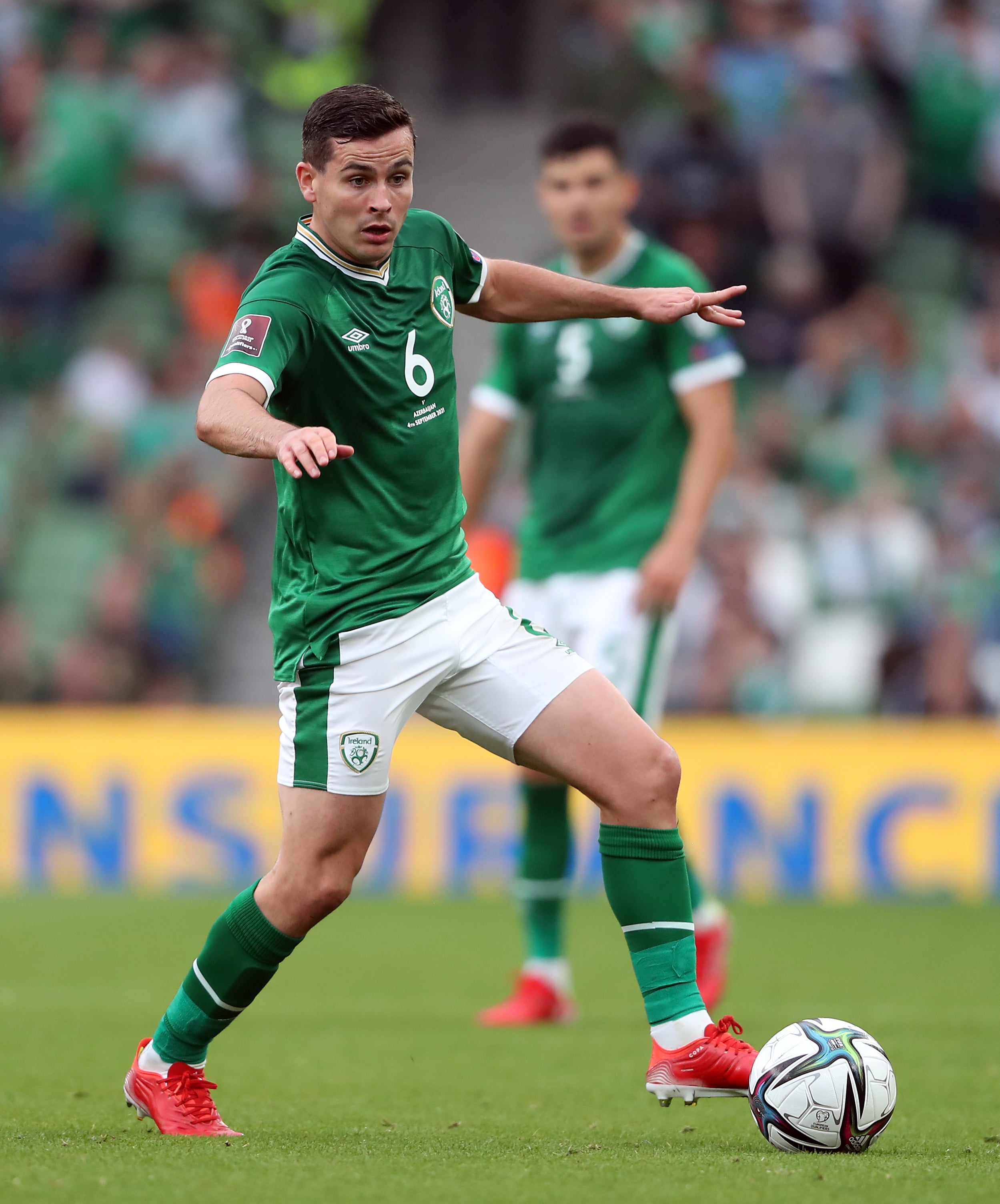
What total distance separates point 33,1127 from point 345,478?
1650 mm

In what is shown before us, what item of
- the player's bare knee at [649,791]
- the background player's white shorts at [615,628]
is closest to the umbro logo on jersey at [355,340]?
the player's bare knee at [649,791]

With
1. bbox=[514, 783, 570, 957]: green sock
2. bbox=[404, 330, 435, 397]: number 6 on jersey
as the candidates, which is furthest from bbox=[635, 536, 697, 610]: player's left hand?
bbox=[404, 330, 435, 397]: number 6 on jersey

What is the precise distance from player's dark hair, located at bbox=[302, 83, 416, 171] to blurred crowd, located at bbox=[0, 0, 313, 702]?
9.27 meters

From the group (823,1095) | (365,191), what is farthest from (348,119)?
(823,1095)

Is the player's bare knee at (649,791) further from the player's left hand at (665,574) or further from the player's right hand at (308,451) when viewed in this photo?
the player's left hand at (665,574)

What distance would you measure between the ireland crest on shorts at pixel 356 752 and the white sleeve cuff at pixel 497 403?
261cm

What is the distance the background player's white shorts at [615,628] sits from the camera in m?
6.49

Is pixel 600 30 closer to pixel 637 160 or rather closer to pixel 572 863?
pixel 637 160

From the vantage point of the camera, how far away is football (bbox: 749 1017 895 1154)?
13.5 feet

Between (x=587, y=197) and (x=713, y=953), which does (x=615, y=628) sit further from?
(x=587, y=197)

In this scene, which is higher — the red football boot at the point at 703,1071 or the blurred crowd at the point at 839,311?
the blurred crowd at the point at 839,311

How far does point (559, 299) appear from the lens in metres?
4.75

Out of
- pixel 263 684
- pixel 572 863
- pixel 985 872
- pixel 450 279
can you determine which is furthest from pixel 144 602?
pixel 450 279

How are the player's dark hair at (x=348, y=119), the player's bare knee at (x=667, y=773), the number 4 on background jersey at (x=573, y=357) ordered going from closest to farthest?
the player's dark hair at (x=348, y=119), the player's bare knee at (x=667, y=773), the number 4 on background jersey at (x=573, y=357)
